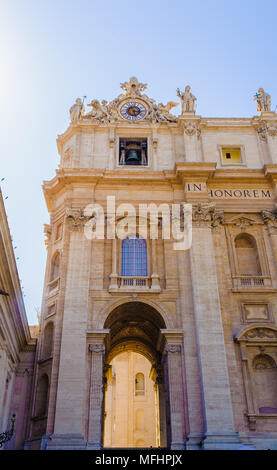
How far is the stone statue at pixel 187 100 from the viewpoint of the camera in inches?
1179

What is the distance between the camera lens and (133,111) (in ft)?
101

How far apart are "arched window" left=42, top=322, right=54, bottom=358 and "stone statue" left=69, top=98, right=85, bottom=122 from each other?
13.7m

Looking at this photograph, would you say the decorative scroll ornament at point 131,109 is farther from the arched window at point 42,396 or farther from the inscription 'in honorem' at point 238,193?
the arched window at point 42,396

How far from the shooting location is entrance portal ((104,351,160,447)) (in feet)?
152

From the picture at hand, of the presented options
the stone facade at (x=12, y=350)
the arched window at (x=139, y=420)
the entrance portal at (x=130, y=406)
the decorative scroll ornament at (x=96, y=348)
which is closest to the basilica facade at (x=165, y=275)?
the decorative scroll ornament at (x=96, y=348)

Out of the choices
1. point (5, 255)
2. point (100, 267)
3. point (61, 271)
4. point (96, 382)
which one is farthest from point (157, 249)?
point (5, 255)

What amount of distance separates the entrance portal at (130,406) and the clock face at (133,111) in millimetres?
26705

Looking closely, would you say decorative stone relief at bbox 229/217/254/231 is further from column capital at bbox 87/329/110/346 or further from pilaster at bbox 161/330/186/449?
column capital at bbox 87/329/110/346

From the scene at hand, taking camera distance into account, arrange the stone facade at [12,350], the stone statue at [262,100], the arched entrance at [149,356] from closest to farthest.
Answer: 1. the stone facade at [12,350]
2. the arched entrance at [149,356]
3. the stone statue at [262,100]

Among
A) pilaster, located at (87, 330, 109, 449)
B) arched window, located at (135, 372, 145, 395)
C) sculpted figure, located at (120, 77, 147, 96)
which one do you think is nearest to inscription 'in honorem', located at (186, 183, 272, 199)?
sculpted figure, located at (120, 77, 147, 96)

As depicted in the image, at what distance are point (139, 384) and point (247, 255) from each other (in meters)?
28.3

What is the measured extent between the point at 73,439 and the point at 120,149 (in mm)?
17745

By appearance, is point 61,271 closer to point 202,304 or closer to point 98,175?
point 98,175

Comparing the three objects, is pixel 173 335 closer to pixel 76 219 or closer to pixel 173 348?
pixel 173 348
